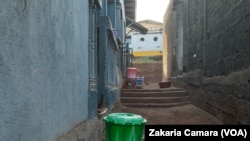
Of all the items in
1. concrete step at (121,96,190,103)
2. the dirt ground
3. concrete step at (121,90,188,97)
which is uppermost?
concrete step at (121,90,188,97)

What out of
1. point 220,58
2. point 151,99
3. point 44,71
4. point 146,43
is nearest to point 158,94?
point 151,99

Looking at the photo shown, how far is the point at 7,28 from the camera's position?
1791 mm

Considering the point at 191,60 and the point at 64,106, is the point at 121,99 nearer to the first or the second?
the point at 191,60

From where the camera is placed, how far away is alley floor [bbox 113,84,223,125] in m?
8.26

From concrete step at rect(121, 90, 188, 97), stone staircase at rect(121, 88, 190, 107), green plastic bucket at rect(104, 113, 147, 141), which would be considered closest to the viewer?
green plastic bucket at rect(104, 113, 147, 141)

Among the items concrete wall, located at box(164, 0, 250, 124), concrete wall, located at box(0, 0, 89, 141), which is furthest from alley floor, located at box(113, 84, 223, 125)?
concrete wall, located at box(0, 0, 89, 141)

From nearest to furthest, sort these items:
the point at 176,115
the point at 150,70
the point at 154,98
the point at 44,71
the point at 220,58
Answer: the point at 44,71
the point at 220,58
the point at 176,115
the point at 154,98
the point at 150,70

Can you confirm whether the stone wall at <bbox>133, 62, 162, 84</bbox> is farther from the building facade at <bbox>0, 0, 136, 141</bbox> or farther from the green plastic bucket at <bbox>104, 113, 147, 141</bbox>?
the green plastic bucket at <bbox>104, 113, 147, 141</bbox>

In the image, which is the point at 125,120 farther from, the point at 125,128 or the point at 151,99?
the point at 151,99

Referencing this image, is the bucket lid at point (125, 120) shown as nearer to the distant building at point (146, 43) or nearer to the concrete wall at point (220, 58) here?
the concrete wall at point (220, 58)

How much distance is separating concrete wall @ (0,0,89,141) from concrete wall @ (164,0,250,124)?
345cm

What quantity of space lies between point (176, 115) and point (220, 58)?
2851 mm

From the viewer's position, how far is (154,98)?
11508mm

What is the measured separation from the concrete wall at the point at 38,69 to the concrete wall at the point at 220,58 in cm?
345
